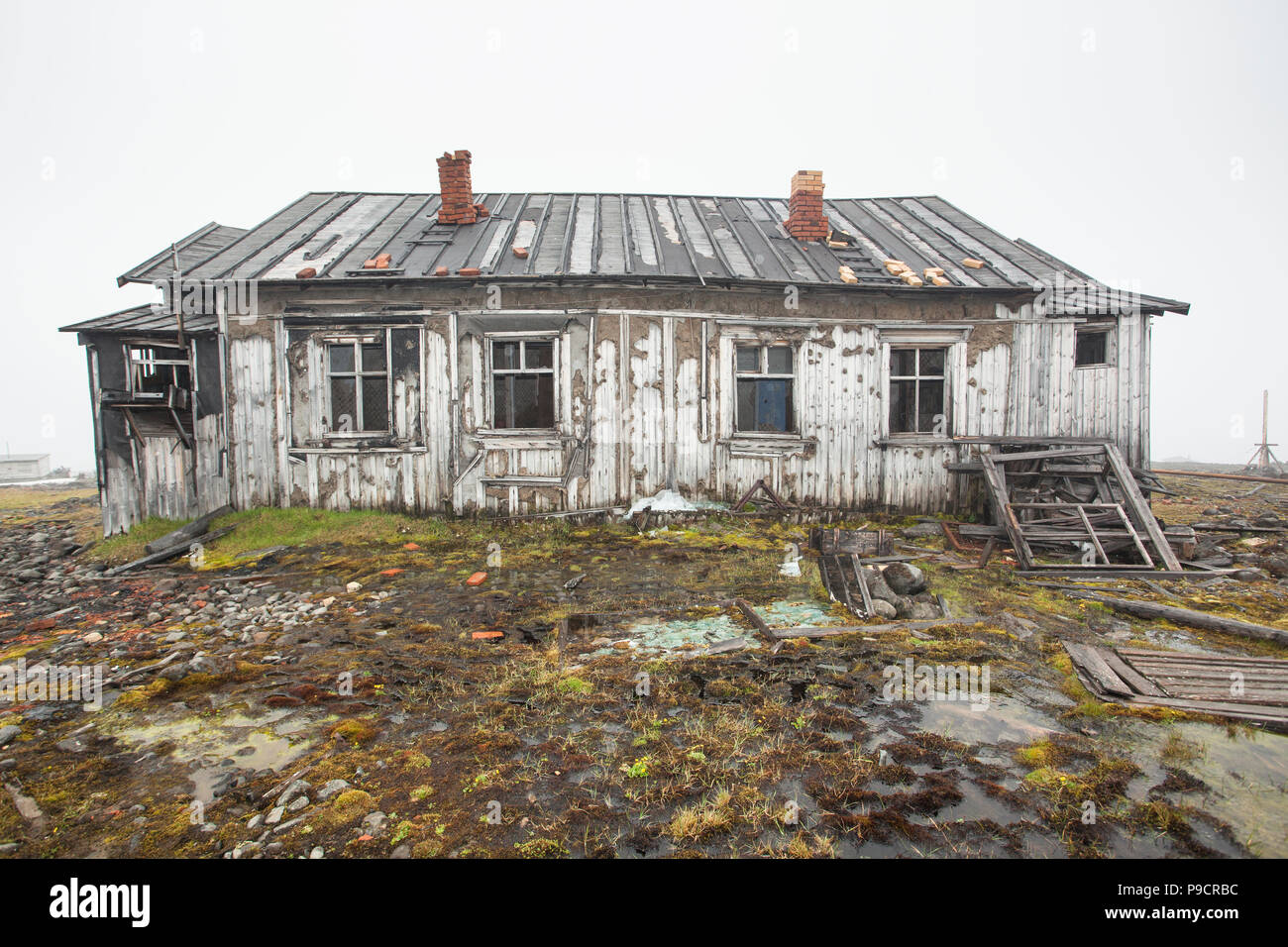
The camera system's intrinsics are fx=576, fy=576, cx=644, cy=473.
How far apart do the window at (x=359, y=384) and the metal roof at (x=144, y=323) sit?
2148mm

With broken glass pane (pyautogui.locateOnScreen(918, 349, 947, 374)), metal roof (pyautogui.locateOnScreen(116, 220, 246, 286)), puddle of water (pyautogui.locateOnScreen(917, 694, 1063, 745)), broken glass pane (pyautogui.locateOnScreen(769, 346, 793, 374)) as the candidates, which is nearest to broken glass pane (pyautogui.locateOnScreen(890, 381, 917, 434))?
broken glass pane (pyautogui.locateOnScreen(918, 349, 947, 374))

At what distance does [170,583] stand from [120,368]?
193 inches

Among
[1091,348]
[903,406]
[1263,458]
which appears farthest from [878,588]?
[1263,458]

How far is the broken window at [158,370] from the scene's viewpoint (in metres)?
9.41

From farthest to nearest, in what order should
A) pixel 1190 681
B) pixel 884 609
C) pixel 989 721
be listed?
pixel 884 609 < pixel 1190 681 < pixel 989 721

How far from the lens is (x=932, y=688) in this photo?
4.11 metres

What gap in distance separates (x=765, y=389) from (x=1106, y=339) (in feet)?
19.9

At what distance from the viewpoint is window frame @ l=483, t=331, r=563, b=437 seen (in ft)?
31.9

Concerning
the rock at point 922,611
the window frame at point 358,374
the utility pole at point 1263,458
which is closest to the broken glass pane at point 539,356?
the window frame at point 358,374

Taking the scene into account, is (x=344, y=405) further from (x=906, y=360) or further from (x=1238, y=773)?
(x=1238, y=773)

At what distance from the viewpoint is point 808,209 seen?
11422 millimetres

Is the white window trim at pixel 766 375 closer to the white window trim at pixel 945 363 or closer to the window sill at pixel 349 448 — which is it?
the white window trim at pixel 945 363
